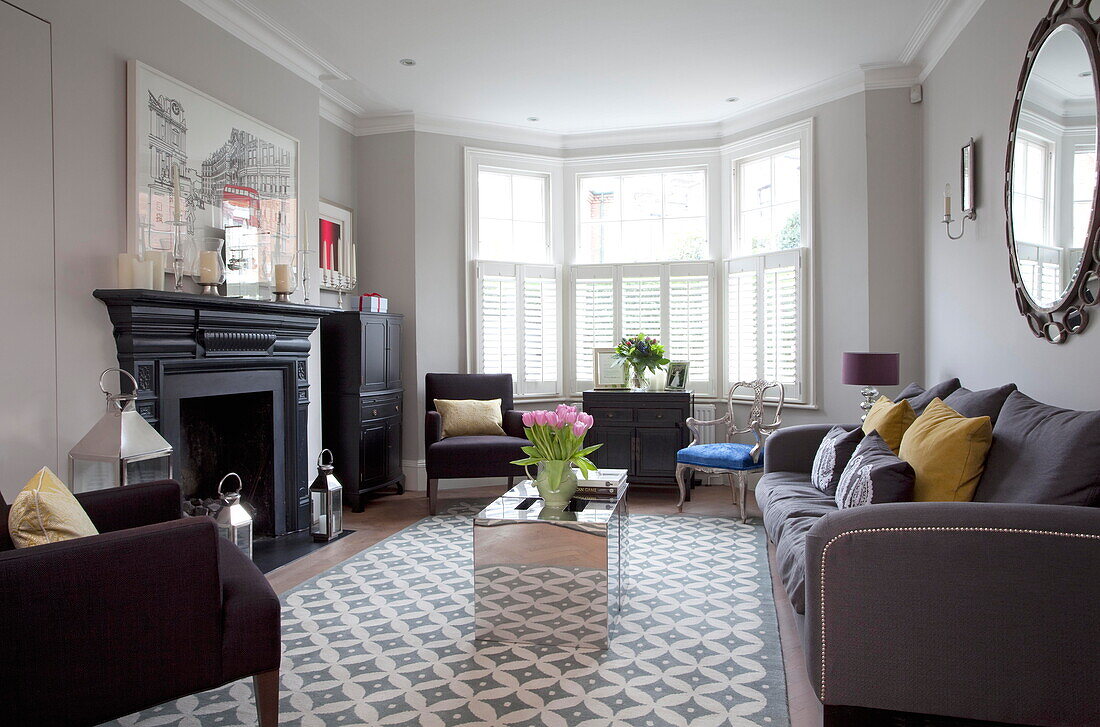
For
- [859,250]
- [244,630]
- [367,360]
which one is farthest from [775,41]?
[244,630]

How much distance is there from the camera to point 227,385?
12.3ft

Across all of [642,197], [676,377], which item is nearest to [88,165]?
[676,377]

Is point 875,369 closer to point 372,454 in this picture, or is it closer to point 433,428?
point 433,428

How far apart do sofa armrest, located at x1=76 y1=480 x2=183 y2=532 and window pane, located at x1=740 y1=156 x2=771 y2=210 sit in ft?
15.7

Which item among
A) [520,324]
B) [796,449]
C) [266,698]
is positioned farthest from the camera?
[520,324]

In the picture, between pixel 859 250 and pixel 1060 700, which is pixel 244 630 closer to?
pixel 1060 700

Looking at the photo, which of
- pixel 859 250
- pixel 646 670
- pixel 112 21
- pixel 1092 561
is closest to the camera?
pixel 1092 561

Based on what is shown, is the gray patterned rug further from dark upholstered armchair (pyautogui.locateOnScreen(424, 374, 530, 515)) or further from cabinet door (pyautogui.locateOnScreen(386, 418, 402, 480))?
cabinet door (pyautogui.locateOnScreen(386, 418, 402, 480))

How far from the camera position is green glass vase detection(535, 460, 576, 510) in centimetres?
305

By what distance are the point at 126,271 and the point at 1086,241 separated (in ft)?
12.2

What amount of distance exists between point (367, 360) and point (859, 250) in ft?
11.7

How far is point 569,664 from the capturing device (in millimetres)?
2592

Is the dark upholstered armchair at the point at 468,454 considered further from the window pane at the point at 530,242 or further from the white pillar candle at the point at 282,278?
the window pane at the point at 530,242

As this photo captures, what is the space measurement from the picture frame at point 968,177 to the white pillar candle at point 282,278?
12.1 ft
